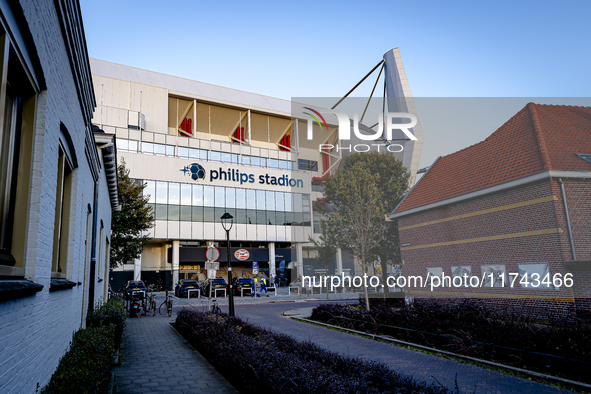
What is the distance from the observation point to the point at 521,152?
1931 centimetres

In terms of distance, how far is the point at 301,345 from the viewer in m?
7.70

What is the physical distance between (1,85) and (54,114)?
1.81 m

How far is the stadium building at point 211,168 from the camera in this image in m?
42.8

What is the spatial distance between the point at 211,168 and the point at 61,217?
40331 millimetres

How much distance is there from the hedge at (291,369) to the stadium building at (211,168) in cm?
3412

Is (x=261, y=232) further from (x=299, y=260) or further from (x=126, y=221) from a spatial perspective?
(x=126, y=221)

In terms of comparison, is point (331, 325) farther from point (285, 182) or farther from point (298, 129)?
point (298, 129)

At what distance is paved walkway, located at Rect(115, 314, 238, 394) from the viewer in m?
7.10

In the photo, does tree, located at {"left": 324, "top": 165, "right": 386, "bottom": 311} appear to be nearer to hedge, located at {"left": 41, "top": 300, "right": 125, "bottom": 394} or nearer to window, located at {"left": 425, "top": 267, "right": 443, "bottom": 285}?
window, located at {"left": 425, "top": 267, "right": 443, "bottom": 285}

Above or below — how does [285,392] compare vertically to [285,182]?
below

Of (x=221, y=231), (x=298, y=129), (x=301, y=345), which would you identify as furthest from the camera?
(x=298, y=129)

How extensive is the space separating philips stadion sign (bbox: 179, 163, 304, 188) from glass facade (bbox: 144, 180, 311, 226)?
1.17 meters

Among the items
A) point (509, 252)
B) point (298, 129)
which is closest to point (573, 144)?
point (509, 252)

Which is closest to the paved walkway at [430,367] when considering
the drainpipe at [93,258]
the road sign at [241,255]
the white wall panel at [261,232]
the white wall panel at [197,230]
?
the drainpipe at [93,258]
